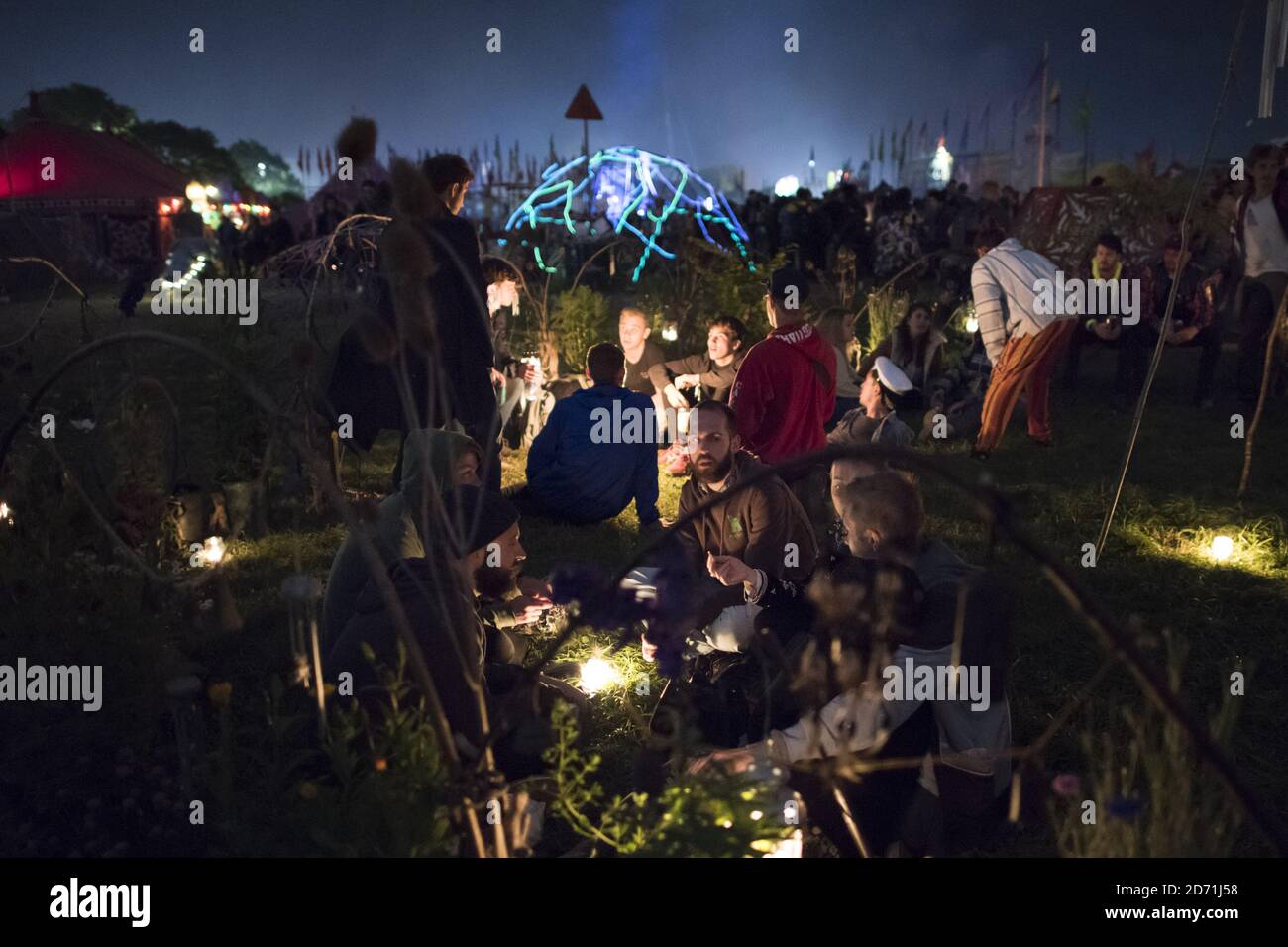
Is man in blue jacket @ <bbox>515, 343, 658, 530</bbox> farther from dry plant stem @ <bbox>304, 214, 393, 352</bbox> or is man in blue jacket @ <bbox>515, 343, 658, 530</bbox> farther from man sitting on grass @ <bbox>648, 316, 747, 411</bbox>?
dry plant stem @ <bbox>304, 214, 393, 352</bbox>

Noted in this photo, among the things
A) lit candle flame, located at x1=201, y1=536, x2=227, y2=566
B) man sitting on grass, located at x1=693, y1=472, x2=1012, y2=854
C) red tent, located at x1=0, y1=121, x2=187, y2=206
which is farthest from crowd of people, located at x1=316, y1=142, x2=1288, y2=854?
red tent, located at x1=0, y1=121, x2=187, y2=206

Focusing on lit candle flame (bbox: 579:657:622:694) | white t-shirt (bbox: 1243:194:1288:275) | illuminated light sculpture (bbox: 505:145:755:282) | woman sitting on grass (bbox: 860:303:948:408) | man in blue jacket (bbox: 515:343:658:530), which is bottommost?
lit candle flame (bbox: 579:657:622:694)

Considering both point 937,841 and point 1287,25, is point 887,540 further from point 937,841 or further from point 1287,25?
point 1287,25

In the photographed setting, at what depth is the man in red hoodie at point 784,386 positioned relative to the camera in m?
6.04

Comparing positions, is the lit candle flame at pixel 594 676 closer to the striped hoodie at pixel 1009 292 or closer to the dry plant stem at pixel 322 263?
the dry plant stem at pixel 322 263

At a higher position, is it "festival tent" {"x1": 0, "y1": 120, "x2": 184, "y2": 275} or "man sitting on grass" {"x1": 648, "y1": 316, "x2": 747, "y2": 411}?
"festival tent" {"x1": 0, "y1": 120, "x2": 184, "y2": 275}

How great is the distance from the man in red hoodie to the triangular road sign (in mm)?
7262

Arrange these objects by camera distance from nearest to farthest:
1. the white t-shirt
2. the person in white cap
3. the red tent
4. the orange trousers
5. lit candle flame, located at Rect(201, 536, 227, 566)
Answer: lit candle flame, located at Rect(201, 536, 227, 566) < the person in white cap < the orange trousers < the white t-shirt < the red tent

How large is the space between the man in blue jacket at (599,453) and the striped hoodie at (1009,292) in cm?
304

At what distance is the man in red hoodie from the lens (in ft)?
19.8

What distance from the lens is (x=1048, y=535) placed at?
637 cm

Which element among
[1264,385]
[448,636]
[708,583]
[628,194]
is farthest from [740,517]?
[628,194]
